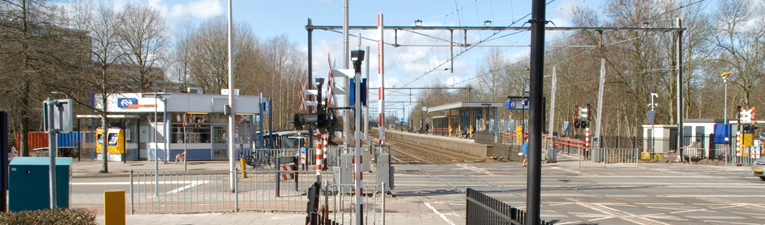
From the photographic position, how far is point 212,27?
43344mm

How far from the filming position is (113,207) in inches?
303

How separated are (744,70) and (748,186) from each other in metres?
27.1

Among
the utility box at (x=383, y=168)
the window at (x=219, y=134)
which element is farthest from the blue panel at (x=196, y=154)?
the utility box at (x=383, y=168)

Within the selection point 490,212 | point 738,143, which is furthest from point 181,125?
point 738,143

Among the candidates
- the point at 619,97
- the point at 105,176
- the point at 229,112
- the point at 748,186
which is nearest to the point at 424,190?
A: the point at 229,112

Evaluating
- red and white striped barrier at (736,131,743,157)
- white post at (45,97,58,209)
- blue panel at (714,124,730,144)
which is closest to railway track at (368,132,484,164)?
red and white striped barrier at (736,131,743,157)

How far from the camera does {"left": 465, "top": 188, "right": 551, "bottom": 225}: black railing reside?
5.20 metres

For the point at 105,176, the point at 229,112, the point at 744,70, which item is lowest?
the point at 105,176

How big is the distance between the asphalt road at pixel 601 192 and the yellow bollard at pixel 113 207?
8.45 feet

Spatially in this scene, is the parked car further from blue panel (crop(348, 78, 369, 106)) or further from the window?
the window

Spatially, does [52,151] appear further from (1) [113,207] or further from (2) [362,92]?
(2) [362,92]

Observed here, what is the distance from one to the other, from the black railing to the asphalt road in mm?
2941

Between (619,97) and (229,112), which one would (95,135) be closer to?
(229,112)

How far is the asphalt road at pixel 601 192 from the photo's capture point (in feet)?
34.7
